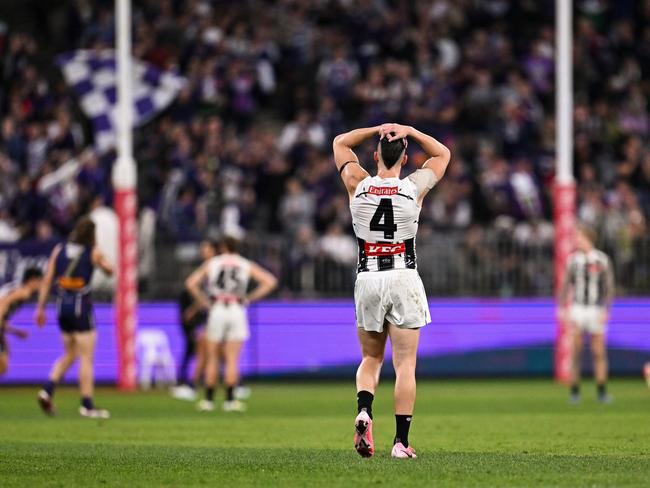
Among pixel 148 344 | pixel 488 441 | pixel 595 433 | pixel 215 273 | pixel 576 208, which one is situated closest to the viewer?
pixel 488 441

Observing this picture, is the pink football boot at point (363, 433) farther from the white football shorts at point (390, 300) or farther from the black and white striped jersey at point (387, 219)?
the black and white striped jersey at point (387, 219)

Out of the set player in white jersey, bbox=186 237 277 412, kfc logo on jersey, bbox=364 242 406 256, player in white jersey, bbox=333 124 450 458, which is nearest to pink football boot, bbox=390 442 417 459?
player in white jersey, bbox=333 124 450 458

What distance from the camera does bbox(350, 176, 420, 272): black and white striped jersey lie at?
1162cm

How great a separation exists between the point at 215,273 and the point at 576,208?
10653 millimetres

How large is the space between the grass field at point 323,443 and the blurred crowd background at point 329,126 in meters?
3.55

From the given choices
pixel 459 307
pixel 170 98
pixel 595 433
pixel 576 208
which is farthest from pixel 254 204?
pixel 595 433

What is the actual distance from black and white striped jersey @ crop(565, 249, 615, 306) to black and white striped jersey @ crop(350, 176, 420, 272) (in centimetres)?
1071

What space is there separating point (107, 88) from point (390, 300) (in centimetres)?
1798

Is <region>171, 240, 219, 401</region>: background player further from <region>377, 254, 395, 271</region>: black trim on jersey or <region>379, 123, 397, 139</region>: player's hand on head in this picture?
<region>379, 123, 397, 139</region>: player's hand on head

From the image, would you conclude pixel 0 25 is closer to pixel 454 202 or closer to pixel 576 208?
pixel 454 202

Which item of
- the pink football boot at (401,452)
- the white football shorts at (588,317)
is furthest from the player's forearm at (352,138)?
the white football shorts at (588,317)

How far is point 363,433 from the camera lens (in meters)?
11.2

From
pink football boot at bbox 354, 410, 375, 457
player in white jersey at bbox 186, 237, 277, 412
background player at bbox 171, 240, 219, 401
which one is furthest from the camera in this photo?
background player at bbox 171, 240, 219, 401

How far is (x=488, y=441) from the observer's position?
14.3 meters
